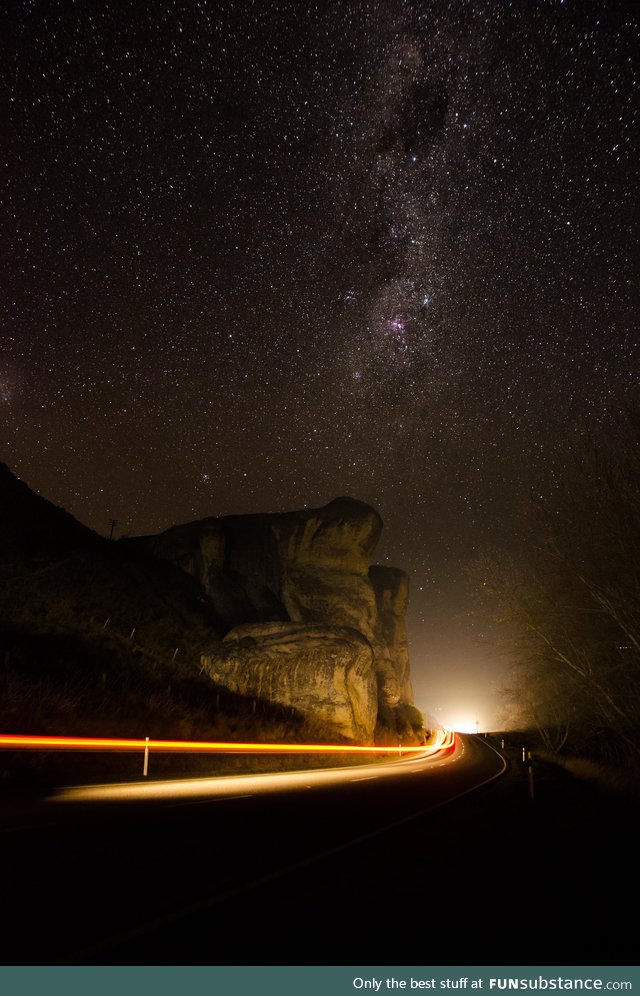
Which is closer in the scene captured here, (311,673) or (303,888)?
(303,888)

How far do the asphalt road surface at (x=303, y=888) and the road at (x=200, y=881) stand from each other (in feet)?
0.06

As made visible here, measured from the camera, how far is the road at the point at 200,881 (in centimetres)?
367

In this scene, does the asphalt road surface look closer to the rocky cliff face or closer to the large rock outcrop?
the large rock outcrop

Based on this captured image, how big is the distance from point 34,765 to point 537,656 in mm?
18034

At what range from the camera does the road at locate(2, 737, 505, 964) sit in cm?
367

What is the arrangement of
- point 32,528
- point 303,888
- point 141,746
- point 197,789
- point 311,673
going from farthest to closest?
point 32,528 → point 311,673 → point 141,746 → point 197,789 → point 303,888

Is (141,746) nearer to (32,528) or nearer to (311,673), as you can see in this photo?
(311,673)

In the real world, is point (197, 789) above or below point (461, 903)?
above

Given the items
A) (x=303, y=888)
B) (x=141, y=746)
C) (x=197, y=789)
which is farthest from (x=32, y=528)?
(x=303, y=888)

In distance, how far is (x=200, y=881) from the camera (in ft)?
17.2

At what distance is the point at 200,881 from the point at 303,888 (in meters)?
0.92

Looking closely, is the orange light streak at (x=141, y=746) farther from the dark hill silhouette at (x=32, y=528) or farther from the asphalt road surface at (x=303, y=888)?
the dark hill silhouette at (x=32, y=528)

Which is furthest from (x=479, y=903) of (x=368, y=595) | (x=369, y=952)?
(x=368, y=595)

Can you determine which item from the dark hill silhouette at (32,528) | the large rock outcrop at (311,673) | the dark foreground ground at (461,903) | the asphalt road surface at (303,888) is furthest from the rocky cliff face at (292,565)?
the dark foreground ground at (461,903)
